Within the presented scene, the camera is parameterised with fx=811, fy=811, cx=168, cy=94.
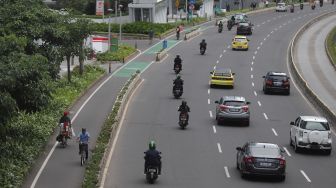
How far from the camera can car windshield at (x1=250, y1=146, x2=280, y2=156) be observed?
29.3 meters

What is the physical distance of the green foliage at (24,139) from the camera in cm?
2703

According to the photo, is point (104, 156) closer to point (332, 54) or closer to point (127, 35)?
point (332, 54)

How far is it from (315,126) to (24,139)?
13119 mm

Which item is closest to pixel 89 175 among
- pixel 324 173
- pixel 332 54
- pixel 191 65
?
pixel 324 173

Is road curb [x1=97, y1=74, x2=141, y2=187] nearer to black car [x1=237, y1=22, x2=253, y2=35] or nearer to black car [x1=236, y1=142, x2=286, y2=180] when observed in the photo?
black car [x1=236, y1=142, x2=286, y2=180]

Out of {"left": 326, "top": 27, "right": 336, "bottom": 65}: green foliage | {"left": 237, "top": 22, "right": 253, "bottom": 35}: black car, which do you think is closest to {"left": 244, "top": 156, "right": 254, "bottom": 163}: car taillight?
{"left": 326, "top": 27, "right": 336, "bottom": 65}: green foliage

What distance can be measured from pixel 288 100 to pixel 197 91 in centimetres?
634

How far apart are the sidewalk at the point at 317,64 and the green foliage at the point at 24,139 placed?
52.8 ft

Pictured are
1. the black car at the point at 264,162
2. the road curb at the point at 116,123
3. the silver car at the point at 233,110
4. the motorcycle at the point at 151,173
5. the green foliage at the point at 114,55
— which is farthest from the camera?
the green foliage at the point at 114,55

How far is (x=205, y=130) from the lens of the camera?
134 feet

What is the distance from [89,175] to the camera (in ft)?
90.4

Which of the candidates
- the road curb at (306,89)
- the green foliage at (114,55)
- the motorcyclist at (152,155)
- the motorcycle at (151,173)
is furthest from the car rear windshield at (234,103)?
the green foliage at (114,55)

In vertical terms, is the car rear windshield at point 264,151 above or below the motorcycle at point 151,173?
above

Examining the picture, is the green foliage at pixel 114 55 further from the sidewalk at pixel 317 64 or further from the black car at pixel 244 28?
the black car at pixel 244 28
